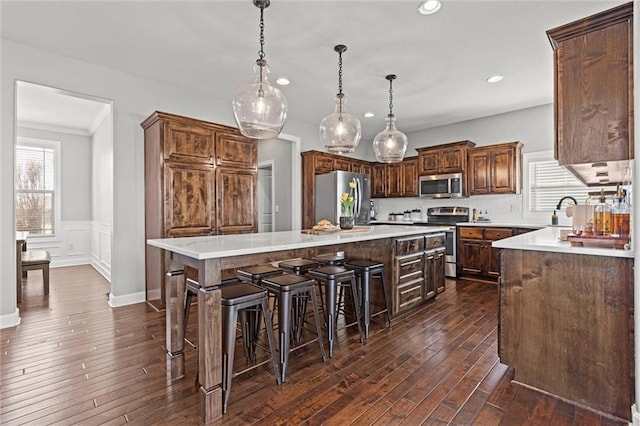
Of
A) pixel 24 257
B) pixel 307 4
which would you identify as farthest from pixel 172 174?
pixel 24 257

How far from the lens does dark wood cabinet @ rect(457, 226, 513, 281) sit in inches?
190

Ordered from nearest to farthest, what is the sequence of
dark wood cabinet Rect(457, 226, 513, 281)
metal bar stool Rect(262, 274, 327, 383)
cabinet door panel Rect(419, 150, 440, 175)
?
metal bar stool Rect(262, 274, 327, 383), dark wood cabinet Rect(457, 226, 513, 281), cabinet door panel Rect(419, 150, 440, 175)

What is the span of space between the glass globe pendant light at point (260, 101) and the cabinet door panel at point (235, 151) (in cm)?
164

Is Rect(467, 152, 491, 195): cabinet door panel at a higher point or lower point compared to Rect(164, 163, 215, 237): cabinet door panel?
higher

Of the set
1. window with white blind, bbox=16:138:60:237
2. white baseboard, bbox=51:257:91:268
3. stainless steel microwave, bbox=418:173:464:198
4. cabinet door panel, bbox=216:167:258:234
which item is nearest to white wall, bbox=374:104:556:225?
stainless steel microwave, bbox=418:173:464:198

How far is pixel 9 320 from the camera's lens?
3.11 m

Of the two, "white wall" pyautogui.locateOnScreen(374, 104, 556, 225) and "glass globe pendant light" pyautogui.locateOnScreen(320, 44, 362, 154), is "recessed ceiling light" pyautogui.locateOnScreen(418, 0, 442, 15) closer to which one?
"glass globe pendant light" pyautogui.locateOnScreen(320, 44, 362, 154)

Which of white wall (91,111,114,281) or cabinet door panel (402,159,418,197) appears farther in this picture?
cabinet door panel (402,159,418,197)

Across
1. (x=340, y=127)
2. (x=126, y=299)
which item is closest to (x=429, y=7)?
(x=340, y=127)

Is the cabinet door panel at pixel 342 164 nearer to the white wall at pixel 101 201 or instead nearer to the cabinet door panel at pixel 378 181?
the cabinet door panel at pixel 378 181

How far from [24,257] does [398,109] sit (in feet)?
19.5

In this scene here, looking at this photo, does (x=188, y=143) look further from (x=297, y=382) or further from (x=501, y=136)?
(x=501, y=136)

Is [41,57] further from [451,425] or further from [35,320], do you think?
[451,425]

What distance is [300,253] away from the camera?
7.41ft
